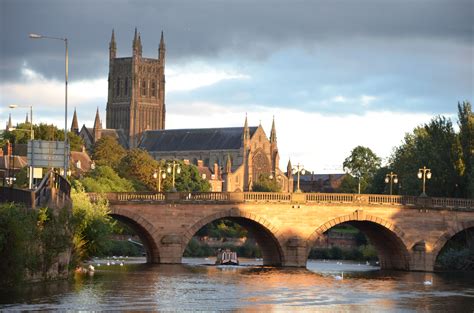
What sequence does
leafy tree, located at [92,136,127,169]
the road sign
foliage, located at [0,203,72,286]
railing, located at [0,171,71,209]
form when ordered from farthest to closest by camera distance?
leafy tree, located at [92,136,127,169] → the road sign → railing, located at [0,171,71,209] → foliage, located at [0,203,72,286]

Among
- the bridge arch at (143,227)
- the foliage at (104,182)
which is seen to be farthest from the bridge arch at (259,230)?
the foliage at (104,182)

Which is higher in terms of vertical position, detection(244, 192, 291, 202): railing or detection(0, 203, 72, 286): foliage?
detection(244, 192, 291, 202): railing

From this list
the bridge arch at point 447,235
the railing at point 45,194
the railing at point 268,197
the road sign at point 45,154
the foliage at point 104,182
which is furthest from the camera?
the foliage at point 104,182

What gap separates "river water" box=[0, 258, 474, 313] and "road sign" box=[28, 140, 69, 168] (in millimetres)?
7768

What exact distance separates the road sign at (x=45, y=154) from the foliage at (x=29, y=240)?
12316mm

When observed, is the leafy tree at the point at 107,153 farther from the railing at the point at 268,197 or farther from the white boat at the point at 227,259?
the railing at the point at 268,197

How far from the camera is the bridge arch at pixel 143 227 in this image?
9194 centimetres

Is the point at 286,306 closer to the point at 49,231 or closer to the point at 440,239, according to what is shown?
the point at 49,231

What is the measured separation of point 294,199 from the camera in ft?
316

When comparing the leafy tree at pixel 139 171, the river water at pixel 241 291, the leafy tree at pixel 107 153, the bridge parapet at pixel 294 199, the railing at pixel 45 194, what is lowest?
the river water at pixel 241 291

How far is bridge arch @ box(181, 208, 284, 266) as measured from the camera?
309 ft

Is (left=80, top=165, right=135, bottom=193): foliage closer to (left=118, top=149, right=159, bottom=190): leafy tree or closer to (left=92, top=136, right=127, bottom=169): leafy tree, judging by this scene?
→ (left=118, top=149, right=159, bottom=190): leafy tree

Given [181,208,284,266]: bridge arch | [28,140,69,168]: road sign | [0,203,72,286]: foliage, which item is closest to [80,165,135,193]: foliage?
[181,208,284,266]: bridge arch

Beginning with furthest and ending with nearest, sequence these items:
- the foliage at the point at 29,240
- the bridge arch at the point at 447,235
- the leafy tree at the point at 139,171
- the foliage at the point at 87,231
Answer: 1. the leafy tree at the point at 139,171
2. the bridge arch at the point at 447,235
3. the foliage at the point at 87,231
4. the foliage at the point at 29,240
